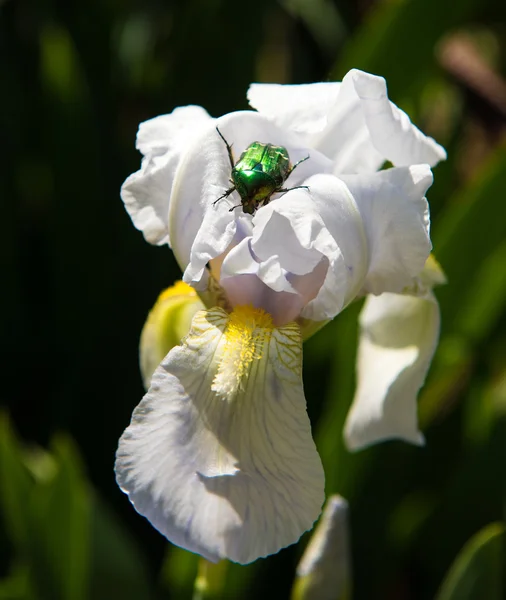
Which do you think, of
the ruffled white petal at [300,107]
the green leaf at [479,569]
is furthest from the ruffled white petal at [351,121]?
the green leaf at [479,569]

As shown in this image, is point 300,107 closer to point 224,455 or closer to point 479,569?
point 224,455

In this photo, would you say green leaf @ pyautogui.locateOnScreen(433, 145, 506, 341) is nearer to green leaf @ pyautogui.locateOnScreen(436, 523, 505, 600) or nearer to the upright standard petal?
green leaf @ pyautogui.locateOnScreen(436, 523, 505, 600)

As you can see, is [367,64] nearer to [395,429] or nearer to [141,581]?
[395,429]

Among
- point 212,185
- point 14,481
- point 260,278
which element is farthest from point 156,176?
point 14,481

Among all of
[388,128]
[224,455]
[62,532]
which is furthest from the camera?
[62,532]

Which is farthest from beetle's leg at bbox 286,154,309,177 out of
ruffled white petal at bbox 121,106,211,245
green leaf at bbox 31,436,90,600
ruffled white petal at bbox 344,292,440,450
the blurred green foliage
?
green leaf at bbox 31,436,90,600

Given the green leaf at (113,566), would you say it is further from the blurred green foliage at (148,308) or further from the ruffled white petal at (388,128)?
the ruffled white petal at (388,128)
